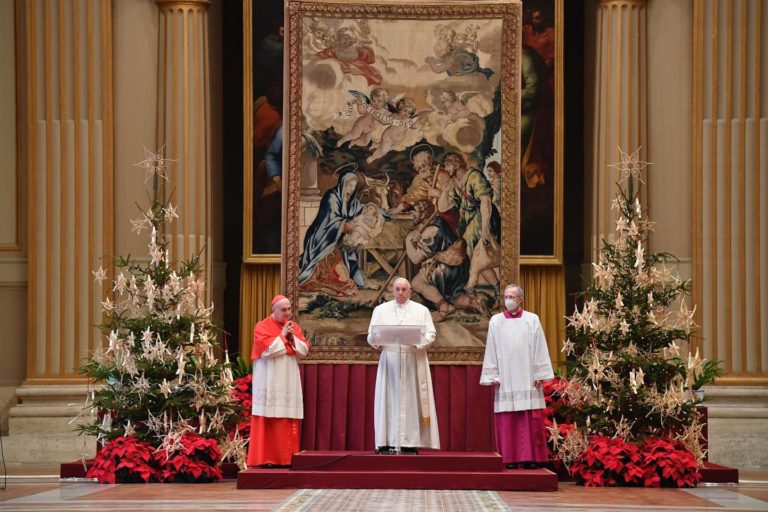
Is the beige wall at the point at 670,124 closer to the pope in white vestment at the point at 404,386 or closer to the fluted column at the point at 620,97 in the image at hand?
the fluted column at the point at 620,97

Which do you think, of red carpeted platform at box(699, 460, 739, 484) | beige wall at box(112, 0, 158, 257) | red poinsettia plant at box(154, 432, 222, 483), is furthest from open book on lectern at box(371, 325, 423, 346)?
beige wall at box(112, 0, 158, 257)

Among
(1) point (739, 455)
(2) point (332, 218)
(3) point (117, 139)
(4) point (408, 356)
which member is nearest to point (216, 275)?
(3) point (117, 139)

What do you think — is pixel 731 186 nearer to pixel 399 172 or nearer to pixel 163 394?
pixel 399 172

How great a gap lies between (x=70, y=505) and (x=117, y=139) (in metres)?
6.69

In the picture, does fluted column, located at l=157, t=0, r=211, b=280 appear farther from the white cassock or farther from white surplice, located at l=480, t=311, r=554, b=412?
white surplice, located at l=480, t=311, r=554, b=412

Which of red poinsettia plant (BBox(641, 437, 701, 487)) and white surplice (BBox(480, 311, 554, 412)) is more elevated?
white surplice (BBox(480, 311, 554, 412))

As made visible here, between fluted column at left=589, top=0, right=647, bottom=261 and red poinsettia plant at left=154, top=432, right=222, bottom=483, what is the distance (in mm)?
5643

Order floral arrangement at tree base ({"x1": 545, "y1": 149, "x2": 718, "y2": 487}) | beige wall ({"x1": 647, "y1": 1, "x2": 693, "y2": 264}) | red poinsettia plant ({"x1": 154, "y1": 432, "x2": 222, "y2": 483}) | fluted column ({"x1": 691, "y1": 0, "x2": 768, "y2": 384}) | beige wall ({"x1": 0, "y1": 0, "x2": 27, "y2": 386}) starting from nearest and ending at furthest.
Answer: floral arrangement at tree base ({"x1": 545, "y1": 149, "x2": 718, "y2": 487}) < red poinsettia plant ({"x1": 154, "y1": 432, "x2": 222, "y2": 483}) < fluted column ({"x1": 691, "y1": 0, "x2": 768, "y2": 384}) < beige wall ({"x1": 647, "y1": 1, "x2": 693, "y2": 264}) < beige wall ({"x1": 0, "y1": 0, "x2": 27, "y2": 386})

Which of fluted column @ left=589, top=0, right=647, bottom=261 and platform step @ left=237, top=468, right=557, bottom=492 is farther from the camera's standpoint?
fluted column @ left=589, top=0, right=647, bottom=261

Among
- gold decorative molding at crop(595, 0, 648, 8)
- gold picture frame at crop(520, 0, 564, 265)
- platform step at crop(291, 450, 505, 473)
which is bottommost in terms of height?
platform step at crop(291, 450, 505, 473)

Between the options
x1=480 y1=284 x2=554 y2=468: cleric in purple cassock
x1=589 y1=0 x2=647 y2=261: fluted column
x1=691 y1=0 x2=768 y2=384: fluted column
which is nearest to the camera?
x1=480 y1=284 x2=554 y2=468: cleric in purple cassock

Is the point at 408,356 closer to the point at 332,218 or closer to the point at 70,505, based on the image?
the point at 332,218

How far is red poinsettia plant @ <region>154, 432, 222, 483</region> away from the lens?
12.7 m

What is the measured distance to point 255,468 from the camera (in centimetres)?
1246
